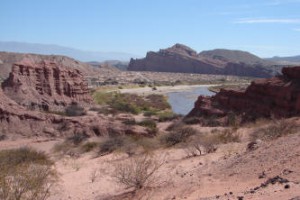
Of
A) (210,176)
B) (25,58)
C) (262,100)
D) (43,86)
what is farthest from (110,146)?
(25,58)

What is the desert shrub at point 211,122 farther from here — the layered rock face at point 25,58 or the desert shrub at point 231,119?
the layered rock face at point 25,58

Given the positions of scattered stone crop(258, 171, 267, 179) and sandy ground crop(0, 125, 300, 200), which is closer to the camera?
sandy ground crop(0, 125, 300, 200)

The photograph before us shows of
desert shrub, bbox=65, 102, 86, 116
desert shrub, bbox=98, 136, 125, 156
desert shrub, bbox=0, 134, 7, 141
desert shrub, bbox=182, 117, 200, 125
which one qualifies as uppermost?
desert shrub, bbox=98, 136, 125, 156

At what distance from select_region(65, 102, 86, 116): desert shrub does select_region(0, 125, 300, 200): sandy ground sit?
2605 cm

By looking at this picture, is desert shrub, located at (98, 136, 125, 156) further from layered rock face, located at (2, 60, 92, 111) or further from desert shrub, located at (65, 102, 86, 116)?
layered rock face, located at (2, 60, 92, 111)

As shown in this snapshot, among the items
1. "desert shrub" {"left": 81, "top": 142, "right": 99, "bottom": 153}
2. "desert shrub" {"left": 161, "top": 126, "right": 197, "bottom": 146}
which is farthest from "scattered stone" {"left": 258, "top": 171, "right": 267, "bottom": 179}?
"desert shrub" {"left": 81, "top": 142, "right": 99, "bottom": 153}

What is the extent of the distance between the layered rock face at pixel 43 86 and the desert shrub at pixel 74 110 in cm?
69

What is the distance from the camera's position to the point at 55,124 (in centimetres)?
3181

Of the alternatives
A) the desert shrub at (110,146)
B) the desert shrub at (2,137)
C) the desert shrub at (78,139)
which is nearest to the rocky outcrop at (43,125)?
the desert shrub at (2,137)

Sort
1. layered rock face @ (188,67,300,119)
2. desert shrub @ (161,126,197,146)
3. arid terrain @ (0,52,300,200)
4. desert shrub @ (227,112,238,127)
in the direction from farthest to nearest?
1. desert shrub @ (227,112,238,127)
2. layered rock face @ (188,67,300,119)
3. desert shrub @ (161,126,197,146)
4. arid terrain @ (0,52,300,200)

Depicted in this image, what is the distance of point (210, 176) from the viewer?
12.3 metres

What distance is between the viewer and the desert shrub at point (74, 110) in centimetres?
4391

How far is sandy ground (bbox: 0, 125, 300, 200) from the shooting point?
995 centimetres

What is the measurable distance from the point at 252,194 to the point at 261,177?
1.88 m
